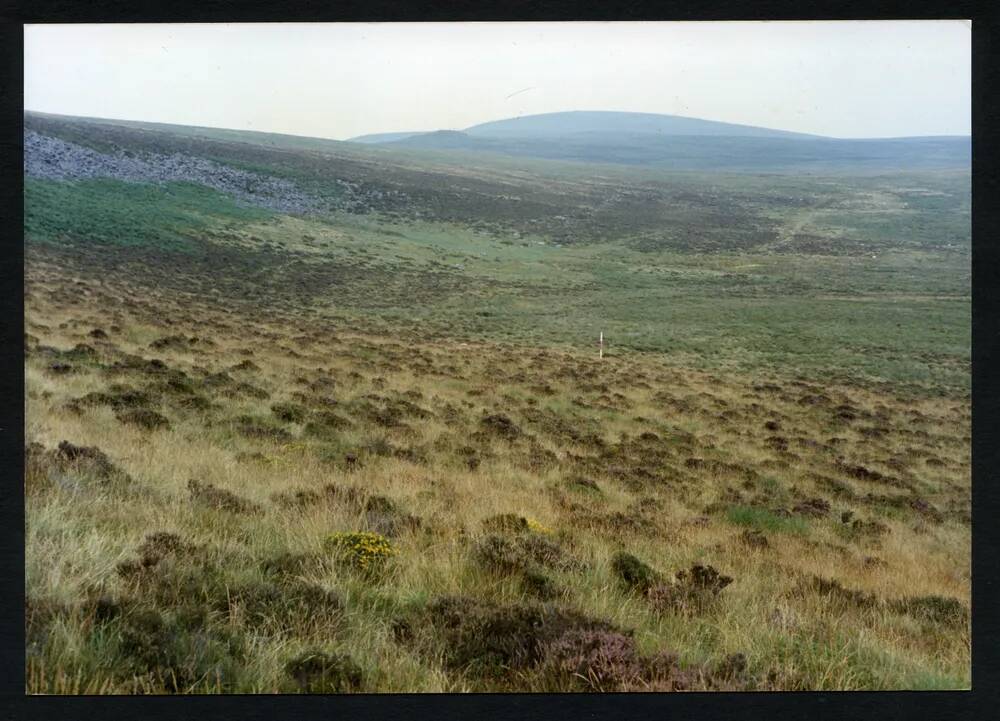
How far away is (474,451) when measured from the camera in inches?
448

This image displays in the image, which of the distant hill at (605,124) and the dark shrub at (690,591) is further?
the distant hill at (605,124)

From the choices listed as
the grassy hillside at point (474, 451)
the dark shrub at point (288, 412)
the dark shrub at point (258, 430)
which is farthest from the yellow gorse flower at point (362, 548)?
the dark shrub at point (288, 412)

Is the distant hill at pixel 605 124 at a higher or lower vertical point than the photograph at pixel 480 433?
higher

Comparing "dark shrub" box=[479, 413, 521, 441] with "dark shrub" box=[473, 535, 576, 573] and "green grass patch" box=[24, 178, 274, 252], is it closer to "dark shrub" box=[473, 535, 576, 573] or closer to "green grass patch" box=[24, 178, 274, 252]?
"dark shrub" box=[473, 535, 576, 573]

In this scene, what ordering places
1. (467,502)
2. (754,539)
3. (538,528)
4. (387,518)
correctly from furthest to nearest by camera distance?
(754,539) < (467,502) < (538,528) < (387,518)

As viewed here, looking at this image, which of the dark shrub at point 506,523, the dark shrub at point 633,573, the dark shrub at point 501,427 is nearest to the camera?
the dark shrub at point 633,573

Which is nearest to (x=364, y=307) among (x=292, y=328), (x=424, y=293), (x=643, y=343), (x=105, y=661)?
(x=424, y=293)

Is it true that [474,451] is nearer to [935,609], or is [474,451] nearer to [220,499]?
[220,499]

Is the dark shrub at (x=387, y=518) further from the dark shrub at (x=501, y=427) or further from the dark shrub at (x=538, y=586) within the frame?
the dark shrub at (x=501, y=427)

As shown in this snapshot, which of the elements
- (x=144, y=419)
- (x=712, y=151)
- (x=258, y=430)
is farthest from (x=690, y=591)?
(x=712, y=151)

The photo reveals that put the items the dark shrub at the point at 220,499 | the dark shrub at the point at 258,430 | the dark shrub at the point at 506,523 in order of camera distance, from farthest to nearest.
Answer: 1. the dark shrub at the point at 258,430
2. the dark shrub at the point at 506,523
3. the dark shrub at the point at 220,499

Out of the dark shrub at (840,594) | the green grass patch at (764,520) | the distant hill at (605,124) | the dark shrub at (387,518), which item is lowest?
the green grass patch at (764,520)

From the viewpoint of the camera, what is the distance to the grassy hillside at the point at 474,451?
5285 millimetres

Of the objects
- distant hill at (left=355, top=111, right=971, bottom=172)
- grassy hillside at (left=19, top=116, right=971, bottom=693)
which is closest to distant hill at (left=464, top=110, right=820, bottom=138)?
distant hill at (left=355, top=111, right=971, bottom=172)
